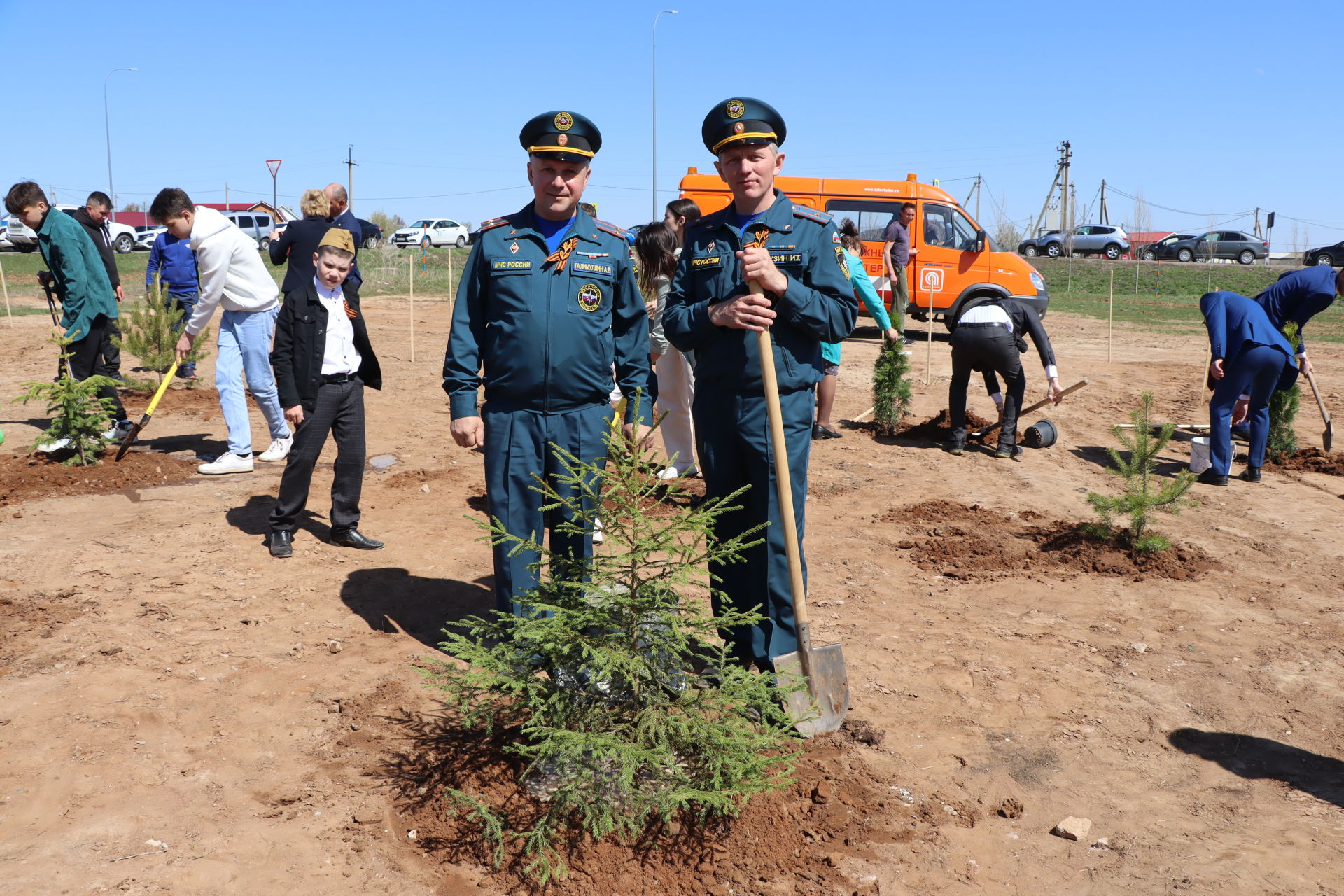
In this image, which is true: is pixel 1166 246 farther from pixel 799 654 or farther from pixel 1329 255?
pixel 799 654

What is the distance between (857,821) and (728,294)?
181cm

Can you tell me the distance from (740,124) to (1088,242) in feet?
131

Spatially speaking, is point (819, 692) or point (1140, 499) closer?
point (819, 692)

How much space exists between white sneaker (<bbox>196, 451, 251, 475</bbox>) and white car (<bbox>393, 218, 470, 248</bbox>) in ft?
120

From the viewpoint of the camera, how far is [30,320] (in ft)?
52.2

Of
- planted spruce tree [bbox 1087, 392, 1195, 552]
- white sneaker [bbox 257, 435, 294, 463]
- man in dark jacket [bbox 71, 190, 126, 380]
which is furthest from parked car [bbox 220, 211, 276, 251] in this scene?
planted spruce tree [bbox 1087, 392, 1195, 552]

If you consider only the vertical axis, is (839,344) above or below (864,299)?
below

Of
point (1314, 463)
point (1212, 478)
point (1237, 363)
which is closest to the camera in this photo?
point (1237, 363)

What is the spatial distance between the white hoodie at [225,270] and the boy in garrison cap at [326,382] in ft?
4.63

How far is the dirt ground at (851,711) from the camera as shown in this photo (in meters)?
2.95

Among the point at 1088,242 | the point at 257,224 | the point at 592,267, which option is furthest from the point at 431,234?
the point at 592,267

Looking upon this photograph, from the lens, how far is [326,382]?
548cm

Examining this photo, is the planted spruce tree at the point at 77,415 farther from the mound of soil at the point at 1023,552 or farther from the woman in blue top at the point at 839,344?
the mound of soil at the point at 1023,552

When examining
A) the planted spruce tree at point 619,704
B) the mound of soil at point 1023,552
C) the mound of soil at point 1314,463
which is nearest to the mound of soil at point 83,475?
the planted spruce tree at point 619,704
